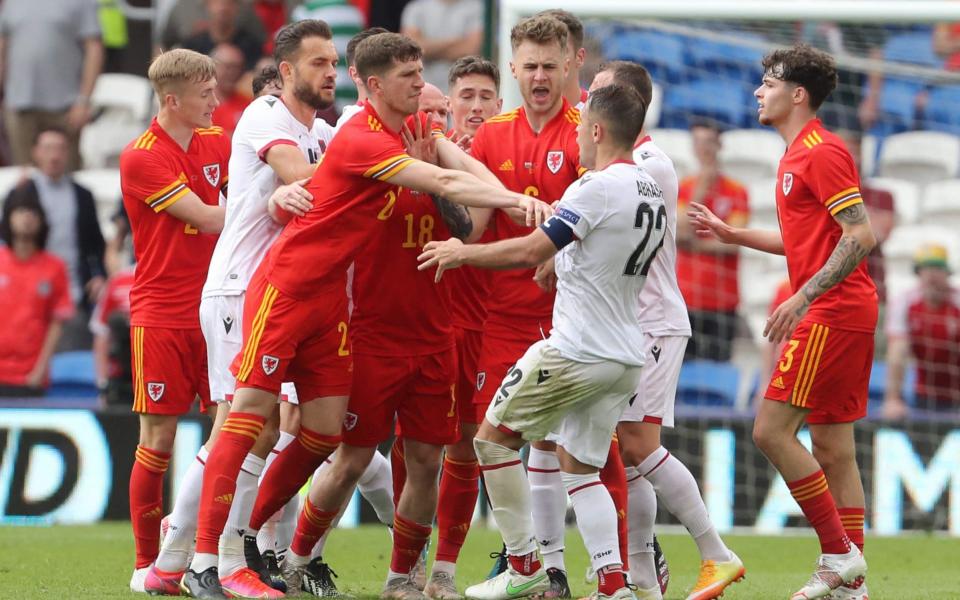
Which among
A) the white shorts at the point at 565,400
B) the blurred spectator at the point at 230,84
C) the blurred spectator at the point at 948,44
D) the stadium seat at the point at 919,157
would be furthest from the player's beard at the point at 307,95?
the stadium seat at the point at 919,157

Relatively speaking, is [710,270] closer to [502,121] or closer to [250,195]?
[502,121]

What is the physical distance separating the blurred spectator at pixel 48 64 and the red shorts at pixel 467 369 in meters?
8.54

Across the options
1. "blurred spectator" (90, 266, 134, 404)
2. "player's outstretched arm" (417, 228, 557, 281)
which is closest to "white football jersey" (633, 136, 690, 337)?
"player's outstretched arm" (417, 228, 557, 281)

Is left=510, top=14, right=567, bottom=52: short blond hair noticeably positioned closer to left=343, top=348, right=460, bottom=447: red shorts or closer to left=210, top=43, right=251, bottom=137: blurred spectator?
left=343, top=348, right=460, bottom=447: red shorts

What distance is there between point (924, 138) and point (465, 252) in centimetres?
1127

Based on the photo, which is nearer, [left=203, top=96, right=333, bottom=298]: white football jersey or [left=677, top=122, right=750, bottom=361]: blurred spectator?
[left=203, top=96, right=333, bottom=298]: white football jersey

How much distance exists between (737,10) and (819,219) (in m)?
4.70

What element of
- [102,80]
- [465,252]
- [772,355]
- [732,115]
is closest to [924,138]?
[732,115]

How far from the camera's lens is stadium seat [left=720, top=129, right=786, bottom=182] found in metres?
15.5

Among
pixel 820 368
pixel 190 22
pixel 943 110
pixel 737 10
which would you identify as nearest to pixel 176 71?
pixel 820 368

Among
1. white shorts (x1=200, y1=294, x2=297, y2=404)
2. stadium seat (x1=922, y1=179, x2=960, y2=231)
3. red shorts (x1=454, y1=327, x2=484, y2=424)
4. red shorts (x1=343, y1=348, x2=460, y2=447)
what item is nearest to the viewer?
red shorts (x1=343, y1=348, x2=460, y2=447)

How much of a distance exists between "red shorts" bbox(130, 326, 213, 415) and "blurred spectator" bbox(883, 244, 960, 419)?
6.66m

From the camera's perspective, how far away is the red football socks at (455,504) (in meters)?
7.05

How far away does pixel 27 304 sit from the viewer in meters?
12.9
